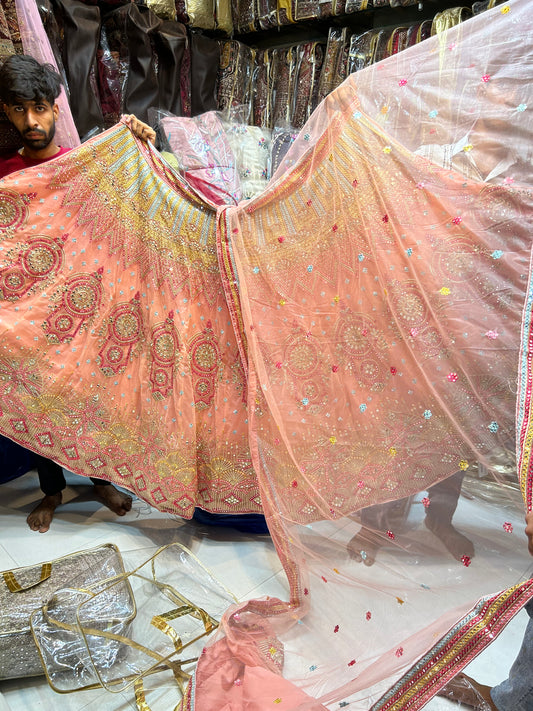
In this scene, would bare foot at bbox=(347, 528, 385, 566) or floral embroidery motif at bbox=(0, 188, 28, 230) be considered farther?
floral embroidery motif at bbox=(0, 188, 28, 230)

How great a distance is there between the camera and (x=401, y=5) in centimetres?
230

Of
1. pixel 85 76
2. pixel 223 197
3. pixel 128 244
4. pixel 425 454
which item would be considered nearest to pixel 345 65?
pixel 223 197

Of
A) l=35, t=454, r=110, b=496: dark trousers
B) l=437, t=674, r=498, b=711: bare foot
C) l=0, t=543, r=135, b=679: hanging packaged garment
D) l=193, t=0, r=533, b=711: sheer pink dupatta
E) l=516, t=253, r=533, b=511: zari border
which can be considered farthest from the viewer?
l=35, t=454, r=110, b=496: dark trousers

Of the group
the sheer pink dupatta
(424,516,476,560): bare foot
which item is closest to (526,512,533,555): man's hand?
the sheer pink dupatta

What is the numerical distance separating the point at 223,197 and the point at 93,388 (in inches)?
48.0

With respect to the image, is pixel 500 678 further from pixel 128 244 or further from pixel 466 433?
pixel 128 244

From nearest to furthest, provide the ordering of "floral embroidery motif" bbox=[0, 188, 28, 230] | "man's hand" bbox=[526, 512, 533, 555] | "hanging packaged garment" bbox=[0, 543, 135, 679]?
"man's hand" bbox=[526, 512, 533, 555]
"hanging packaged garment" bbox=[0, 543, 135, 679]
"floral embroidery motif" bbox=[0, 188, 28, 230]

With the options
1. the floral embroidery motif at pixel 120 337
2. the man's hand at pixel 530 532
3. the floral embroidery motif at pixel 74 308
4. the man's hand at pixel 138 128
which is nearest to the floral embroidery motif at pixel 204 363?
the floral embroidery motif at pixel 120 337

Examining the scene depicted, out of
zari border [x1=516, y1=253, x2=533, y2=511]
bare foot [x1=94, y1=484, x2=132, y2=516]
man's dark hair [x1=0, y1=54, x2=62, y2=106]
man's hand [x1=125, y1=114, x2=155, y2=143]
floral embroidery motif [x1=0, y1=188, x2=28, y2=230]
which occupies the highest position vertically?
man's dark hair [x1=0, y1=54, x2=62, y2=106]

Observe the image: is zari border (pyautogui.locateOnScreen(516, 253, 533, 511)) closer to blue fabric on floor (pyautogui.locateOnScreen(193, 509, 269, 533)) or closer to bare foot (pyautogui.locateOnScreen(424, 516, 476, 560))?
bare foot (pyautogui.locateOnScreen(424, 516, 476, 560))

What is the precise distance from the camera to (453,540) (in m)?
1.04

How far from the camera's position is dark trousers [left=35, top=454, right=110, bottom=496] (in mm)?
1819

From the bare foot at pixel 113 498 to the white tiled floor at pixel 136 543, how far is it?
0.08ft

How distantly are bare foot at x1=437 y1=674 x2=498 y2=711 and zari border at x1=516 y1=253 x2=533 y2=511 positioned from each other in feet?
1.80
